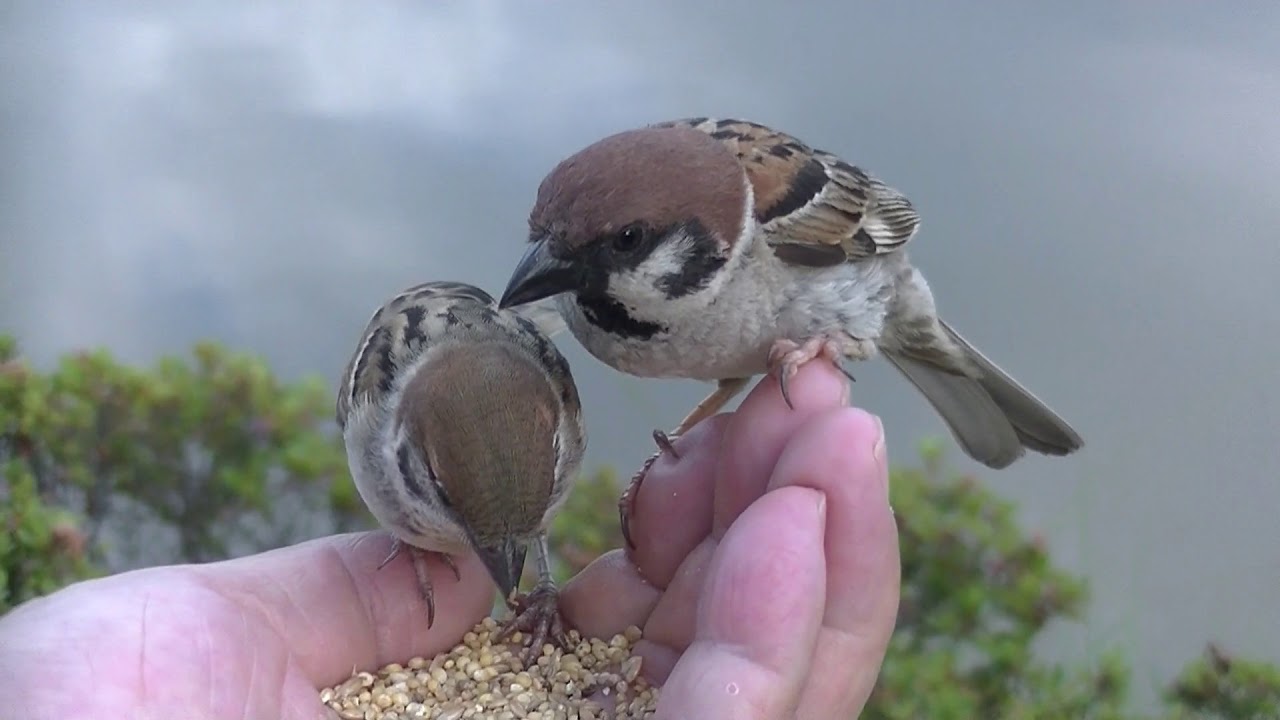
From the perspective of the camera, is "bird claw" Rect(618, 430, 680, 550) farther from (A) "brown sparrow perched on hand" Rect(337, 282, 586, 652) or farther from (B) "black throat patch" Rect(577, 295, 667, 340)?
(B) "black throat patch" Rect(577, 295, 667, 340)

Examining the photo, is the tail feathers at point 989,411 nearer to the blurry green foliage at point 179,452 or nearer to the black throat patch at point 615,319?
the black throat patch at point 615,319

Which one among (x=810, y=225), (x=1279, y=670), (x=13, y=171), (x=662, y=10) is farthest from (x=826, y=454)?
(x=13, y=171)

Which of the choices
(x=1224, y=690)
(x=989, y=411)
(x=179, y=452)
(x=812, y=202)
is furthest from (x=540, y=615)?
(x=1224, y=690)

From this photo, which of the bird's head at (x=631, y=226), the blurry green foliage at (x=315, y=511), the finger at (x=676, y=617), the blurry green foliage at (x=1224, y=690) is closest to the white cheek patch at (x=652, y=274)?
the bird's head at (x=631, y=226)

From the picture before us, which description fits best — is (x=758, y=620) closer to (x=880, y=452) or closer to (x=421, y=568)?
(x=880, y=452)

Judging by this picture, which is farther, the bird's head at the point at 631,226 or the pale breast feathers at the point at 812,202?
the pale breast feathers at the point at 812,202

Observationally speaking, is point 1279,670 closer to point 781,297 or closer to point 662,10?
point 781,297

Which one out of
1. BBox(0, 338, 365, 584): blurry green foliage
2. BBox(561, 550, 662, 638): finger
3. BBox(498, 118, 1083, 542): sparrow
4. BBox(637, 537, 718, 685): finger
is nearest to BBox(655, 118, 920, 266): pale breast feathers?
BBox(498, 118, 1083, 542): sparrow
